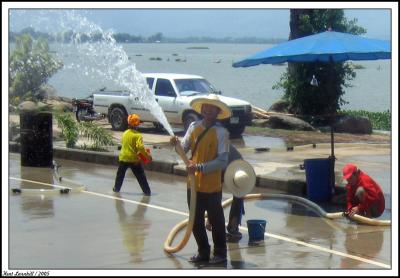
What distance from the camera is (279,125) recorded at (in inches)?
933

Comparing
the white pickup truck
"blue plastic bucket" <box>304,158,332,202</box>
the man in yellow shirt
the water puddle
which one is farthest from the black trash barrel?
the man in yellow shirt

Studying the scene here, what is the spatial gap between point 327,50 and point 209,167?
4.19m

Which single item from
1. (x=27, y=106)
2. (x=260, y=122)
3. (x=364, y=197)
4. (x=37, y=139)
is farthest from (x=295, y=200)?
(x=27, y=106)

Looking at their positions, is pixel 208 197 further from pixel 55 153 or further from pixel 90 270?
pixel 55 153

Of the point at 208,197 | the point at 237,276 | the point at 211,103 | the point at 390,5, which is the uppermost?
the point at 390,5

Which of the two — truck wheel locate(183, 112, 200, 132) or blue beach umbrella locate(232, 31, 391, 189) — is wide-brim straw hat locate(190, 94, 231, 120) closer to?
blue beach umbrella locate(232, 31, 391, 189)

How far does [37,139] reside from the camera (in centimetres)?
1552

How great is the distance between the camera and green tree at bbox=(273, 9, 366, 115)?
2509 cm

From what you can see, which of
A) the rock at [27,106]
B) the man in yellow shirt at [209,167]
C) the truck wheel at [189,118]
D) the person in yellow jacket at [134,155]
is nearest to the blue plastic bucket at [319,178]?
the person in yellow jacket at [134,155]

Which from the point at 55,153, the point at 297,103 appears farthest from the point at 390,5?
the point at 297,103

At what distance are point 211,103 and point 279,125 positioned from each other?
15257 millimetres

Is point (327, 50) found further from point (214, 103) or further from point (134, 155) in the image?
point (214, 103)

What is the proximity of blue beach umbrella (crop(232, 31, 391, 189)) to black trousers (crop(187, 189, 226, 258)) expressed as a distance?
13.2ft

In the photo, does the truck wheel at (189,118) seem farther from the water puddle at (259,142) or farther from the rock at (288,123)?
the rock at (288,123)
